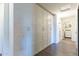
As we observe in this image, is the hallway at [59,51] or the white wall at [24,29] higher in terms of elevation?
the white wall at [24,29]

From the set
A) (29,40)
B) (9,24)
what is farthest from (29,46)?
(9,24)

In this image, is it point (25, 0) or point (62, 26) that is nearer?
point (25, 0)

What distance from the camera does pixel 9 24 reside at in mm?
1510

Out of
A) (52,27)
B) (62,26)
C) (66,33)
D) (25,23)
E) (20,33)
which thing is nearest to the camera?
(20,33)

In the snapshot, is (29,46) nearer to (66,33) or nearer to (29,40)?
(29,40)

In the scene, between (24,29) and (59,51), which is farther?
(59,51)

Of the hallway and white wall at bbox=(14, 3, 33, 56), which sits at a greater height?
white wall at bbox=(14, 3, 33, 56)

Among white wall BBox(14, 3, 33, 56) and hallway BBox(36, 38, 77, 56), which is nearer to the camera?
white wall BBox(14, 3, 33, 56)

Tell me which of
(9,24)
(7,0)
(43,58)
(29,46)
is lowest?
(29,46)

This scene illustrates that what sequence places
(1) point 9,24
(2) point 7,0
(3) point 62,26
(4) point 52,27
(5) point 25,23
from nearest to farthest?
1. (2) point 7,0
2. (1) point 9,24
3. (5) point 25,23
4. (4) point 52,27
5. (3) point 62,26

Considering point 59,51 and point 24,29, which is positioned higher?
point 24,29

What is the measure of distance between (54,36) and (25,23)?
284 centimetres

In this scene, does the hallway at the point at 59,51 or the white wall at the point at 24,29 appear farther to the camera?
the hallway at the point at 59,51

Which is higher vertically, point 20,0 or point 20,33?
point 20,0
